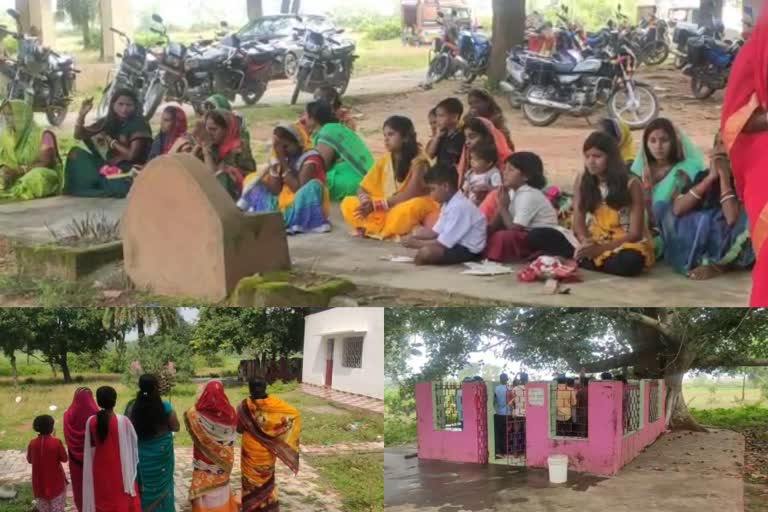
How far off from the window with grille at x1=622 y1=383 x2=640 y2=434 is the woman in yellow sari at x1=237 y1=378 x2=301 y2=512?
4.96ft

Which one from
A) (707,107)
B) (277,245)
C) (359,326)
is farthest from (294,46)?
(707,107)

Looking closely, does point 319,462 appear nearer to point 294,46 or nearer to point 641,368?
point 641,368

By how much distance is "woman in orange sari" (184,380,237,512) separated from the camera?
4.78 meters

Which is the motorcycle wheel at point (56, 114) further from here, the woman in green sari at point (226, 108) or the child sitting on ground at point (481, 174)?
the child sitting on ground at point (481, 174)

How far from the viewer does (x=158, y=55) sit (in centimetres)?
575

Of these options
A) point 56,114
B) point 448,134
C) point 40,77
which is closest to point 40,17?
point 40,77

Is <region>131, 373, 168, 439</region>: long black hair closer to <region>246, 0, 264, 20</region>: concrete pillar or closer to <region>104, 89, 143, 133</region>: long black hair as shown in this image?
<region>104, 89, 143, 133</region>: long black hair

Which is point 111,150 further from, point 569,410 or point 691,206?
point 691,206

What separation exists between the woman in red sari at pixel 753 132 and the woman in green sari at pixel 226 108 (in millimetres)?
3028

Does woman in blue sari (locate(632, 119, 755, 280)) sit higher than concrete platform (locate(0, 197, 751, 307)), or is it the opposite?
woman in blue sari (locate(632, 119, 755, 280))

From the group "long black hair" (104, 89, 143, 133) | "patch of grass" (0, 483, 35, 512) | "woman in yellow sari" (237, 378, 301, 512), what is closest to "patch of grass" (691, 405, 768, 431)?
"woman in yellow sari" (237, 378, 301, 512)

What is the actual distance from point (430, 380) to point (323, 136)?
1.46 m

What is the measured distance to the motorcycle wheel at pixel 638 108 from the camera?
5.11 meters

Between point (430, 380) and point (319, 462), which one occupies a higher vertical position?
point (430, 380)
